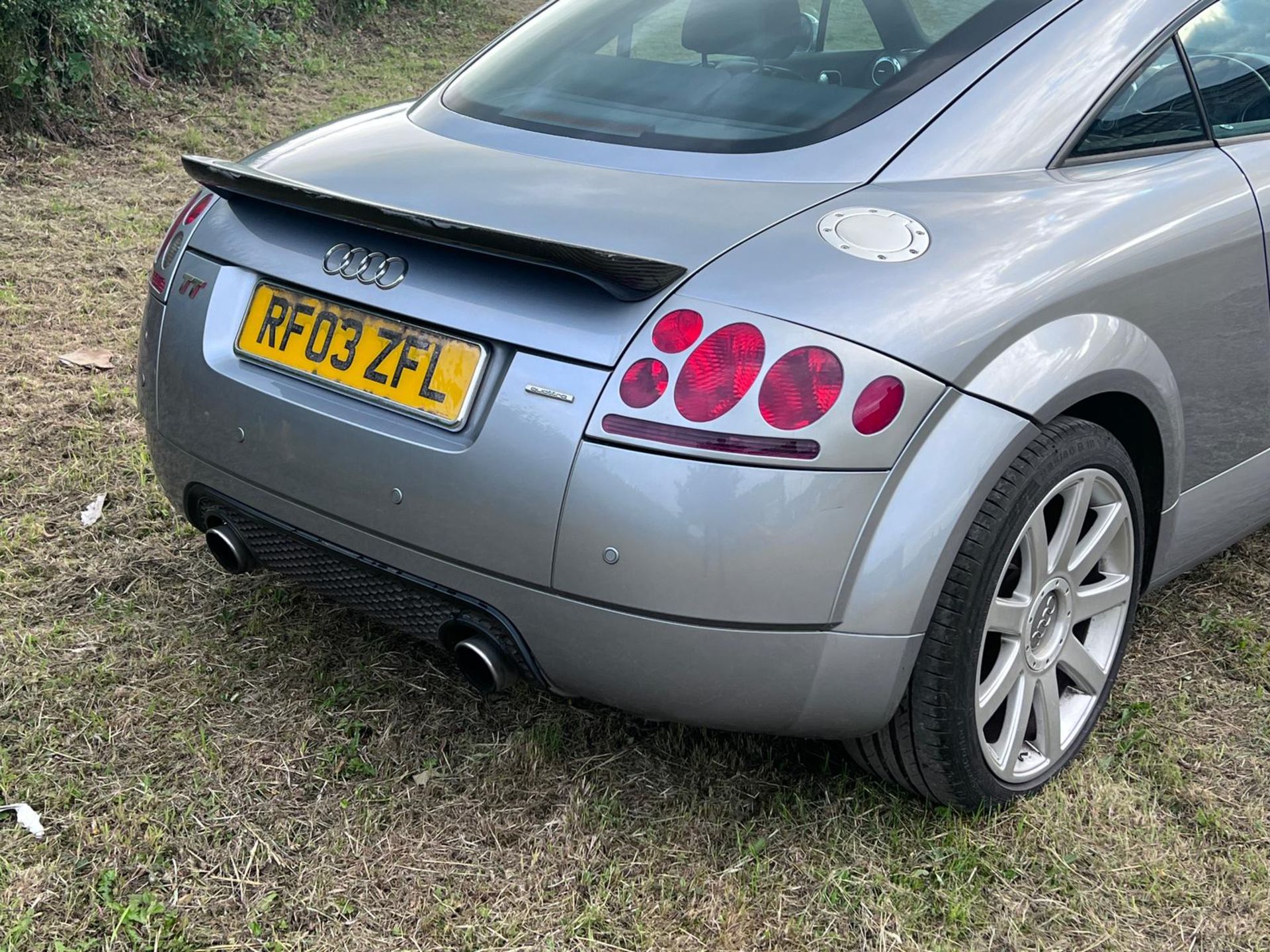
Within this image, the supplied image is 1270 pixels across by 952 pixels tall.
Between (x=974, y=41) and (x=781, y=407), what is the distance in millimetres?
898

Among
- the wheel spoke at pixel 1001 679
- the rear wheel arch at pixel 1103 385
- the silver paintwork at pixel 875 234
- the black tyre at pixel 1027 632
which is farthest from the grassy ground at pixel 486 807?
the silver paintwork at pixel 875 234

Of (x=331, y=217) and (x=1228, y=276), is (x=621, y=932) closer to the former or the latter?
(x=331, y=217)

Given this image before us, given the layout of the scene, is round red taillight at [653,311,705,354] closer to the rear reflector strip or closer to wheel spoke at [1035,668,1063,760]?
the rear reflector strip

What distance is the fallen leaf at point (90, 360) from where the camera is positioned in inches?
161

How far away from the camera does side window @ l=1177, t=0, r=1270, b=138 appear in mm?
2453

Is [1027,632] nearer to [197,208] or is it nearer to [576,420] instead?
[576,420]

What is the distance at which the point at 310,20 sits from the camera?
9.44m

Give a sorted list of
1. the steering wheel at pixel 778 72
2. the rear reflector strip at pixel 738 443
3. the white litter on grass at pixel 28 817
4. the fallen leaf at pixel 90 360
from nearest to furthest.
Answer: the rear reflector strip at pixel 738 443, the white litter on grass at pixel 28 817, the steering wheel at pixel 778 72, the fallen leaf at pixel 90 360

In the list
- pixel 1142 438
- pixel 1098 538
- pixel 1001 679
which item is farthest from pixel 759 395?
pixel 1142 438

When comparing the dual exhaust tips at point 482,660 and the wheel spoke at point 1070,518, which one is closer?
the dual exhaust tips at point 482,660

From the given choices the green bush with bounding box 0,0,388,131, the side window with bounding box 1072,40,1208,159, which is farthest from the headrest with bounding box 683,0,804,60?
the green bush with bounding box 0,0,388,131

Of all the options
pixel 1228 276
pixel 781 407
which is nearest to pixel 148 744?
pixel 781 407

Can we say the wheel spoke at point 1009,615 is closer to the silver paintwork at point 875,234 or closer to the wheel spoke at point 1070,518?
the wheel spoke at point 1070,518

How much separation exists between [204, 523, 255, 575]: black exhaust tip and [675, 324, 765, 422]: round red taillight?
1.03 metres
